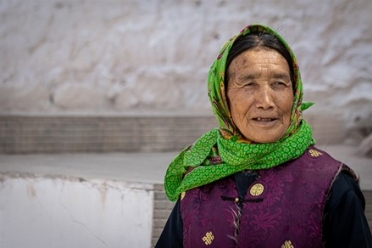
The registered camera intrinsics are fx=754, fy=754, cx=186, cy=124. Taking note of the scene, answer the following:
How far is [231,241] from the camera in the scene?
193cm

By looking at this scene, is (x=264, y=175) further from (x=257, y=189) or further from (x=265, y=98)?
(x=265, y=98)

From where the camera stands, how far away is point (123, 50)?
6184 mm

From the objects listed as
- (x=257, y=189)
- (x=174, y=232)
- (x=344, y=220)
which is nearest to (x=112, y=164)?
(x=174, y=232)

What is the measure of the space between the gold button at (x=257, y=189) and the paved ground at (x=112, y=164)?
1745mm

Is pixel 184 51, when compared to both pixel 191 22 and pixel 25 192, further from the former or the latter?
pixel 25 192

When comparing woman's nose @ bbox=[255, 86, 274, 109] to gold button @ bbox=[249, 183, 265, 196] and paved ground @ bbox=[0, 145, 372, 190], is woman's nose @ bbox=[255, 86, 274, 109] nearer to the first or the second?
gold button @ bbox=[249, 183, 265, 196]

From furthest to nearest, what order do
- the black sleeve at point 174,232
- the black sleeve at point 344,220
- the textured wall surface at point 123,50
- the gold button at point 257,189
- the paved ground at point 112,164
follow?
1. the textured wall surface at point 123,50
2. the paved ground at point 112,164
3. the black sleeve at point 174,232
4. the gold button at point 257,189
5. the black sleeve at point 344,220

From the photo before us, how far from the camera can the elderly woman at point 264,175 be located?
1.84 meters

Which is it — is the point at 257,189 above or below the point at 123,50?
below

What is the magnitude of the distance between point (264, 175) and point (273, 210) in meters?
0.11

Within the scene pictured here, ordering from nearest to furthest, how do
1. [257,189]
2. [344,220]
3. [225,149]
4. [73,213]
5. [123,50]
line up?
1. [344,220]
2. [257,189]
3. [225,149]
4. [73,213]
5. [123,50]

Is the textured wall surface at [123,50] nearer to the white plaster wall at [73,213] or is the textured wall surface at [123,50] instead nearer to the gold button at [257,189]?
the white plaster wall at [73,213]

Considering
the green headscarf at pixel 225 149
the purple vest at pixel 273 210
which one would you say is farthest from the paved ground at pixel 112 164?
the purple vest at pixel 273 210

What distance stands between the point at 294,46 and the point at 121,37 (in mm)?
1408
